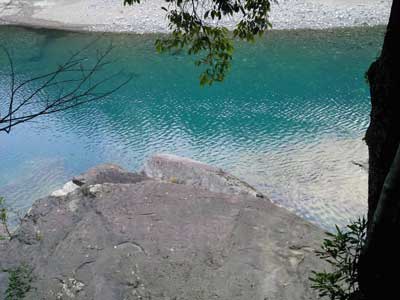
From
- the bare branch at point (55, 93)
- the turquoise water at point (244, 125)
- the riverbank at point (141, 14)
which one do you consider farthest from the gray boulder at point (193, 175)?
the riverbank at point (141, 14)

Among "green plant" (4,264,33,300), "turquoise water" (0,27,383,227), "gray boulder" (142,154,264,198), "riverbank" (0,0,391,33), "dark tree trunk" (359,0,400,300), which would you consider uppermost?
"dark tree trunk" (359,0,400,300)

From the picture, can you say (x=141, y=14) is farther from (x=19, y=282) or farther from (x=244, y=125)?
(x=19, y=282)

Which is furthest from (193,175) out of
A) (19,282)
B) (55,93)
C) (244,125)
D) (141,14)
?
(141,14)

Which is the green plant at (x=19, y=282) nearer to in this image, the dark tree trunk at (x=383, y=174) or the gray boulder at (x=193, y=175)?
the gray boulder at (x=193, y=175)

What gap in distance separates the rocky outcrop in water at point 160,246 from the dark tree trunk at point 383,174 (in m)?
2.21

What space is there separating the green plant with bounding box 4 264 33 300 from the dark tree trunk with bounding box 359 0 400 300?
2881 mm

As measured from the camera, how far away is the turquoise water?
23.8ft

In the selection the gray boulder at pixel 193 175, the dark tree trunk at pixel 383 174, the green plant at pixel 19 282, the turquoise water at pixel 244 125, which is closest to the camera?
the dark tree trunk at pixel 383 174

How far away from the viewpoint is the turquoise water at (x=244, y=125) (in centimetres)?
725

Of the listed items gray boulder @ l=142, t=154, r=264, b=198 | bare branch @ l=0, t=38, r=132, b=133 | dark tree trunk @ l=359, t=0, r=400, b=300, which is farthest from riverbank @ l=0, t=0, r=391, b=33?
dark tree trunk @ l=359, t=0, r=400, b=300

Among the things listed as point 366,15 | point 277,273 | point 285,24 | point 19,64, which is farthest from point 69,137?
point 366,15

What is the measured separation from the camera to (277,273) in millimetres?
3691

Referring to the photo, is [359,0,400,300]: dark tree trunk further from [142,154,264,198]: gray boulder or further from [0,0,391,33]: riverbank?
[0,0,391,33]: riverbank

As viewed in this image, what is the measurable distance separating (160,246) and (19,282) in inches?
43.5
